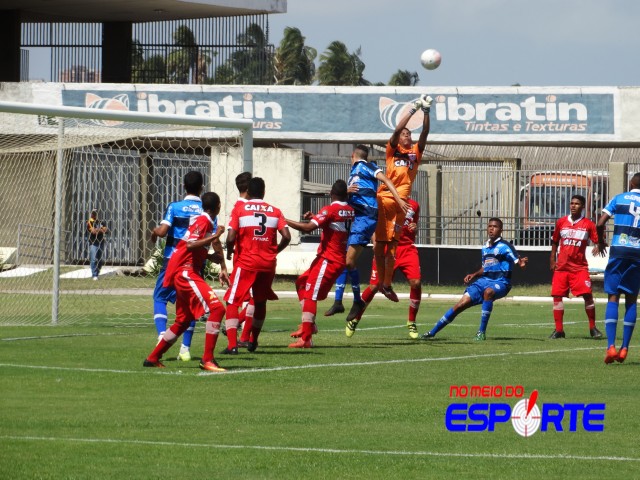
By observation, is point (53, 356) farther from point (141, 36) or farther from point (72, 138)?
Answer: point (141, 36)

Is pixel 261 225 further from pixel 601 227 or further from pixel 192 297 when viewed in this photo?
pixel 601 227

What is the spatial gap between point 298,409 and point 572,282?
9.95m

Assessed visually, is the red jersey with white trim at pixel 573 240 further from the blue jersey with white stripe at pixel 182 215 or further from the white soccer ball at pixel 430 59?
the white soccer ball at pixel 430 59

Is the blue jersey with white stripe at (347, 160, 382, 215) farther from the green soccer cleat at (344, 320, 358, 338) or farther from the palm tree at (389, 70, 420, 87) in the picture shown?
the palm tree at (389, 70, 420, 87)

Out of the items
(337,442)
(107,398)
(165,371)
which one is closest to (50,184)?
(165,371)

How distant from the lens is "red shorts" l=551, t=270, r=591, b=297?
1979cm

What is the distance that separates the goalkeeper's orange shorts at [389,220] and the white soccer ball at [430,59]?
13.0m

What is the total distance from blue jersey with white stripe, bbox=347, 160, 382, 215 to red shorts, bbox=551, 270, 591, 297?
4.31 meters

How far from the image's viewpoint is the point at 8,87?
40.2 m

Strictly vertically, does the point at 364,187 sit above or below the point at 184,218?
above

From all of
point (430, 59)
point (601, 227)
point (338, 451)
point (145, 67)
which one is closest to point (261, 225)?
point (601, 227)

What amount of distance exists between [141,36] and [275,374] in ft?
117

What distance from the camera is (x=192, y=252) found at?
44.8 feet

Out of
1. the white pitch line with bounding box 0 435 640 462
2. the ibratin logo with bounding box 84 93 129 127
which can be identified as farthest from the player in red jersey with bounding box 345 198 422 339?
the ibratin logo with bounding box 84 93 129 127
